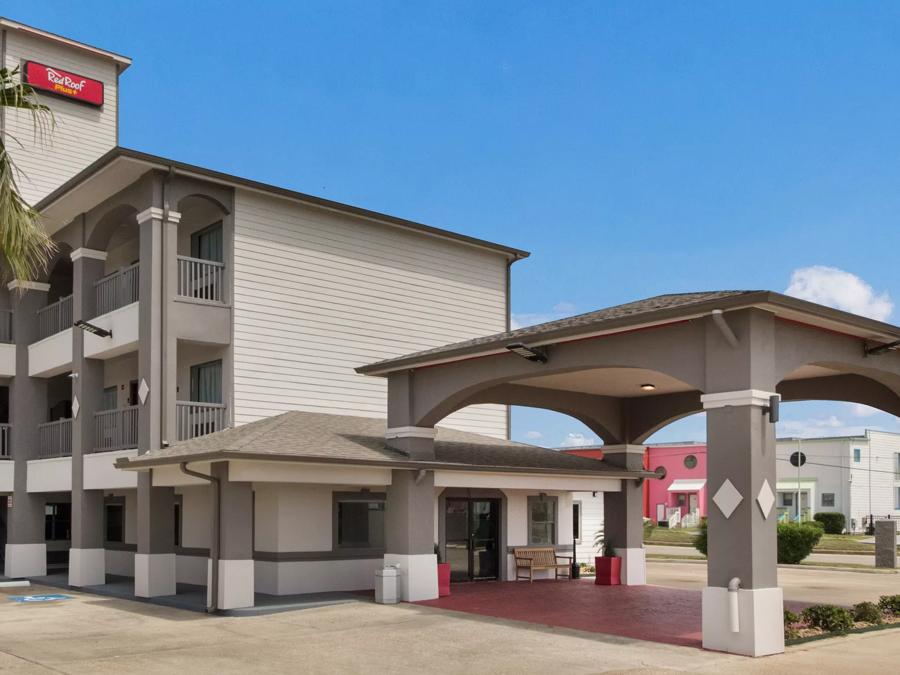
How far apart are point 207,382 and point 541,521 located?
9.34 metres

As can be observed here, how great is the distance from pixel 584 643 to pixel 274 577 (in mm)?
8469

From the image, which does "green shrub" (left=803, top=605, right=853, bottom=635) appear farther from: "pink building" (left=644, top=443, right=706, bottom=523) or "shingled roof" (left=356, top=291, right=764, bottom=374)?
"pink building" (left=644, top=443, right=706, bottom=523)

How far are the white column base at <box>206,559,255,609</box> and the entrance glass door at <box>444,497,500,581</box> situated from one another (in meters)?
6.66

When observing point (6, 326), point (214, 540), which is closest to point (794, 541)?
point (214, 540)

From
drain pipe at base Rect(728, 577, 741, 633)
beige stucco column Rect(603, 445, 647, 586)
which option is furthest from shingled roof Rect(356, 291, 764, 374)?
beige stucco column Rect(603, 445, 647, 586)

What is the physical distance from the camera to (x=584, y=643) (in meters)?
14.6

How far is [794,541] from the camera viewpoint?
1275 inches

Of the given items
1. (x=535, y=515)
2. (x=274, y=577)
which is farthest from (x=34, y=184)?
(x=535, y=515)

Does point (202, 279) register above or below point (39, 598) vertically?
above

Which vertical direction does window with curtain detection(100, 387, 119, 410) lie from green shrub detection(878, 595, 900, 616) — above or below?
above

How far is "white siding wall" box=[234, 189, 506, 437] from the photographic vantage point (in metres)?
23.3

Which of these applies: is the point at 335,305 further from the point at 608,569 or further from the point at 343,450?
the point at 608,569

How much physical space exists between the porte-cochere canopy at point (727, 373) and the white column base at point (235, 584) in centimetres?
403

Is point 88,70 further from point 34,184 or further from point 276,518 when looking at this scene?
point 276,518
